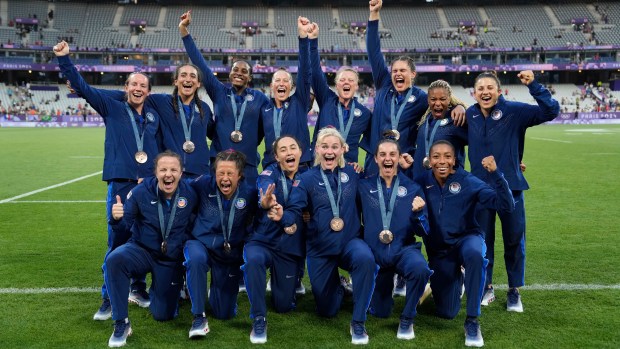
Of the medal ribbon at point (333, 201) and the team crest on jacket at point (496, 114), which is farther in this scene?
the team crest on jacket at point (496, 114)

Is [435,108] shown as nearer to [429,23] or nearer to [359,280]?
[359,280]

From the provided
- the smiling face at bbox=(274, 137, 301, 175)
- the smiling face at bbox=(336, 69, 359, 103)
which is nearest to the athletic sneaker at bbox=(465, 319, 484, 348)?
the smiling face at bbox=(274, 137, 301, 175)

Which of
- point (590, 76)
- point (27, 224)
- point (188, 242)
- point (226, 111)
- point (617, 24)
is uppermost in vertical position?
point (617, 24)

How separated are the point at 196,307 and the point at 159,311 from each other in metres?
0.46

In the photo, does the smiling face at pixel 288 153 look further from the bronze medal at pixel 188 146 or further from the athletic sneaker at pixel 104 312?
the athletic sneaker at pixel 104 312

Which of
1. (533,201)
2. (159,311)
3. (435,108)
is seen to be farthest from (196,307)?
(533,201)

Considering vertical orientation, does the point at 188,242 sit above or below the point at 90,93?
below

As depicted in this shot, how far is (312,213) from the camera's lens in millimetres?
4234

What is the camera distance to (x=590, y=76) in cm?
5216

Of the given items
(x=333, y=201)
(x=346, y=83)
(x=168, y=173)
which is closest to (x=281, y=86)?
(x=346, y=83)

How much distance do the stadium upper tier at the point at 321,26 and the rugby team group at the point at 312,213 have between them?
48.7m

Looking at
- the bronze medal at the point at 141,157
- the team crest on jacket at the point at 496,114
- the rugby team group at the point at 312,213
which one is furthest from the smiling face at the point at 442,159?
the bronze medal at the point at 141,157

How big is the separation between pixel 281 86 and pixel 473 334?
8.55ft

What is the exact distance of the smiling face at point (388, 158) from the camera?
4.08m
